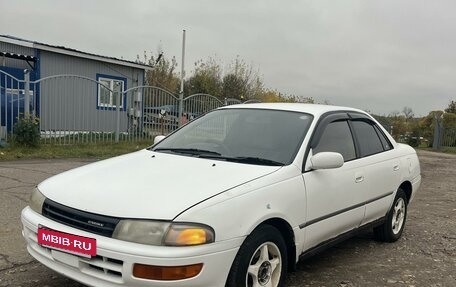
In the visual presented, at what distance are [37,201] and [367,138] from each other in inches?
136

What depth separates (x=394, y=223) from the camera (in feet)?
18.4

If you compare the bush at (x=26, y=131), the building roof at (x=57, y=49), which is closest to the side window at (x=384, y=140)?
the bush at (x=26, y=131)

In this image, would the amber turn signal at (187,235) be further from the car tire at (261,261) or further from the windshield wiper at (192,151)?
the windshield wiper at (192,151)

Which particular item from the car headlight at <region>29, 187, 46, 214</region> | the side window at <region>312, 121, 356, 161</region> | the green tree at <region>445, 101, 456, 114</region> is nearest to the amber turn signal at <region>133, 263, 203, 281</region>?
the car headlight at <region>29, 187, 46, 214</region>

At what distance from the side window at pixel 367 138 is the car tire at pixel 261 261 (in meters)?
1.81

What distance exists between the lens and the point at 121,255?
2.79m

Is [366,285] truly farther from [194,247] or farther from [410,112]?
[410,112]

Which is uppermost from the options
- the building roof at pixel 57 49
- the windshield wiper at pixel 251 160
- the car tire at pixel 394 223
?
the building roof at pixel 57 49

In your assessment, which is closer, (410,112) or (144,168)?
(144,168)

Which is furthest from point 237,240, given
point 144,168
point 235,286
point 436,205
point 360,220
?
point 436,205

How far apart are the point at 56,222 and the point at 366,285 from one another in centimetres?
270

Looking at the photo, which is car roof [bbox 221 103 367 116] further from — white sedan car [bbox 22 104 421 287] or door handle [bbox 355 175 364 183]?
door handle [bbox 355 175 364 183]

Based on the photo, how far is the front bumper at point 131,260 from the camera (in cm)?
277

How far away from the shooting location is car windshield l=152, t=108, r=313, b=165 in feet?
13.0
